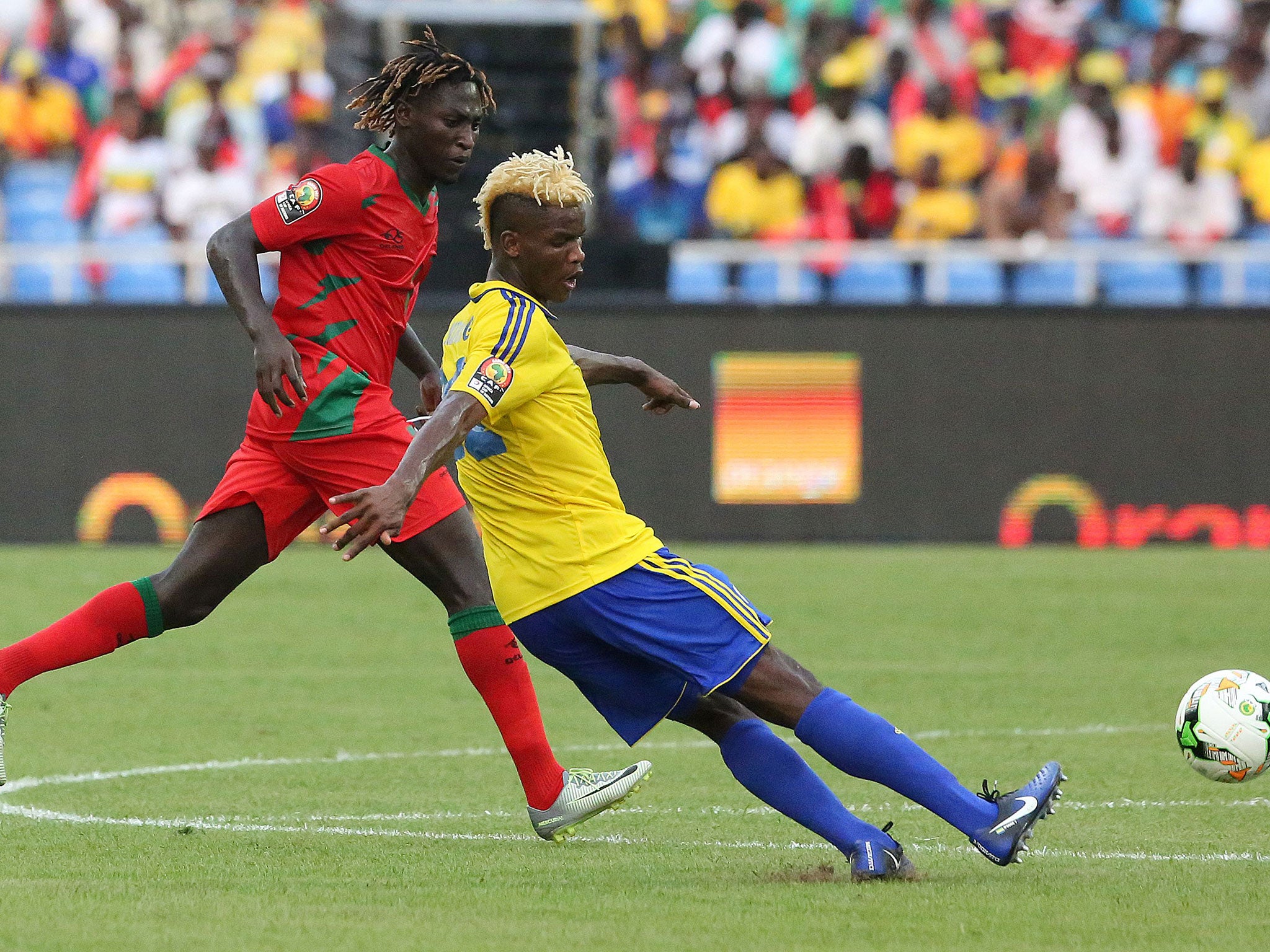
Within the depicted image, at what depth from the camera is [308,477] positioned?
6.18 meters

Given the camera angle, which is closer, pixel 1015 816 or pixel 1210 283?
pixel 1015 816

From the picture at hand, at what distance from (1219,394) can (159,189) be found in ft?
28.4

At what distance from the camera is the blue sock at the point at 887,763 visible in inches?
201

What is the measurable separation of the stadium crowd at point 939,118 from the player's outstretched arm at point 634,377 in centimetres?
987

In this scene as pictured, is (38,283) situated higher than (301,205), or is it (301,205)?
(301,205)

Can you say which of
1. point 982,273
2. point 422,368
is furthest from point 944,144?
point 422,368

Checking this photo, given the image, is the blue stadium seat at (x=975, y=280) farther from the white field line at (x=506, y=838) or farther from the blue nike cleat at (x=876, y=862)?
the blue nike cleat at (x=876, y=862)

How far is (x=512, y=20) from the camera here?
17125 millimetres

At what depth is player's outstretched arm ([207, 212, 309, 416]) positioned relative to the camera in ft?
19.2

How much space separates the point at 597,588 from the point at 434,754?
240 cm

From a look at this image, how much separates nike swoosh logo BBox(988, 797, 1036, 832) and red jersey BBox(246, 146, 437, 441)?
226cm

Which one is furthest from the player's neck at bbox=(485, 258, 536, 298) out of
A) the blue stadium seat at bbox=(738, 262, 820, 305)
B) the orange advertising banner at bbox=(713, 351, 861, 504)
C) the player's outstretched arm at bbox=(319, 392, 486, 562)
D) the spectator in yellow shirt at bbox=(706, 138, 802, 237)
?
the spectator in yellow shirt at bbox=(706, 138, 802, 237)

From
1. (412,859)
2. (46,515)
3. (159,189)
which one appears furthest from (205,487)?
(412,859)

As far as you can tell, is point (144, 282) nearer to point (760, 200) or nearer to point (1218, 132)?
point (760, 200)
